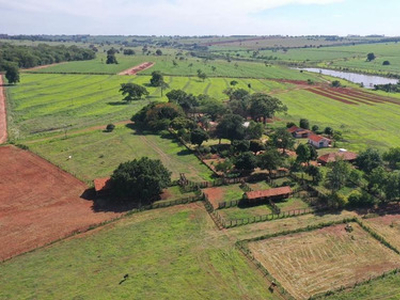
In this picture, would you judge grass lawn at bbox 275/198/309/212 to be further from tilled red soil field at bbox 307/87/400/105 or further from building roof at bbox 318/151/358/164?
tilled red soil field at bbox 307/87/400/105

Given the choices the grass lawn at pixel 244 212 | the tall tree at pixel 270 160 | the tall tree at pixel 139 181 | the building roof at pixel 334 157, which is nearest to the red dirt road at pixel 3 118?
the tall tree at pixel 139 181

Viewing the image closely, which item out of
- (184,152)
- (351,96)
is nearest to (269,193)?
(184,152)

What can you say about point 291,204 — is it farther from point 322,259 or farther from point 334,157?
point 334,157

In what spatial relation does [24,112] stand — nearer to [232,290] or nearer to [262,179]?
[262,179]

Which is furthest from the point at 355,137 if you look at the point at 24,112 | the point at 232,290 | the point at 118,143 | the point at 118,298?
the point at 24,112

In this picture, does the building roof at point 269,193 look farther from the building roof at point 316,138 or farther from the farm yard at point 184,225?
the building roof at point 316,138
